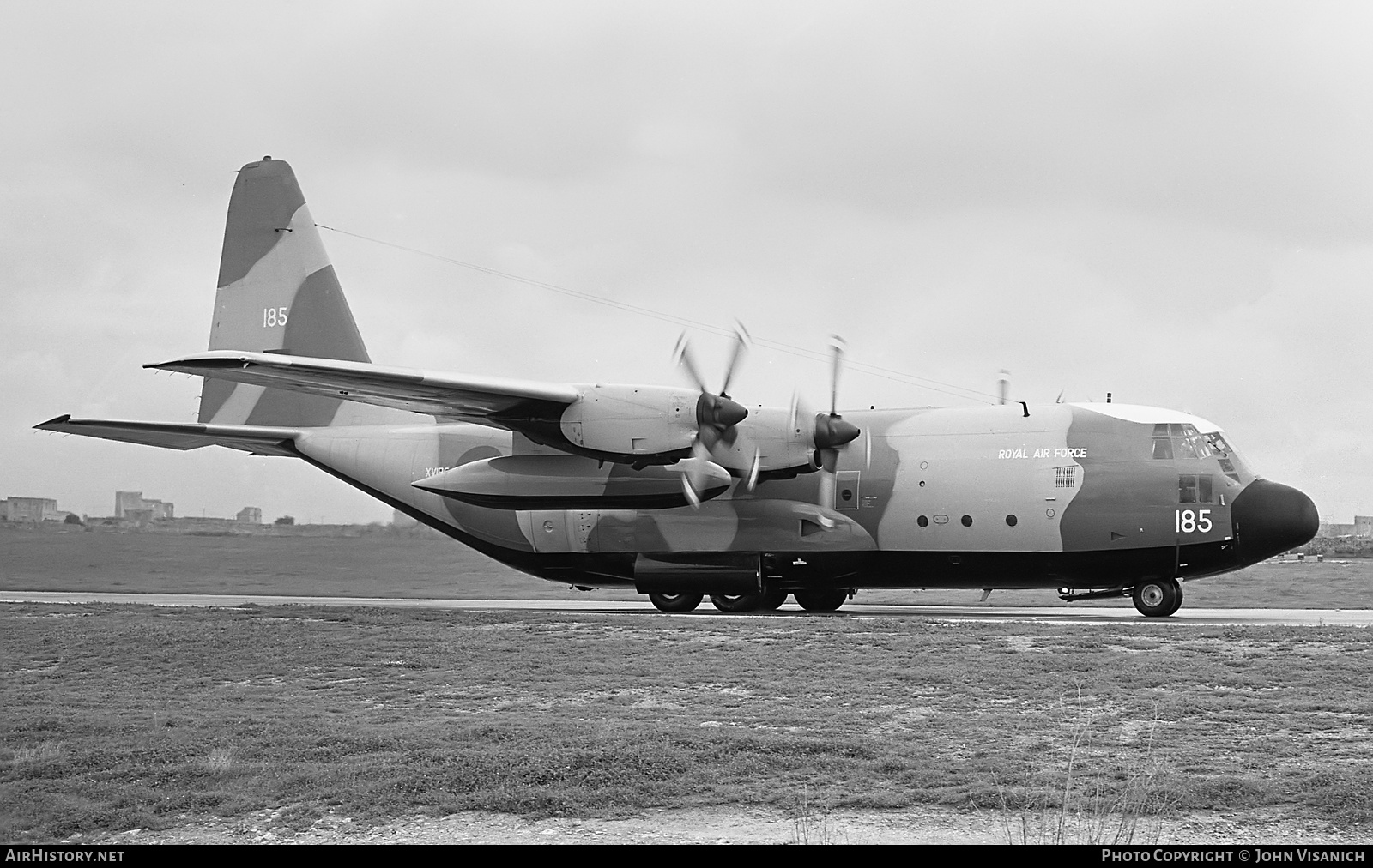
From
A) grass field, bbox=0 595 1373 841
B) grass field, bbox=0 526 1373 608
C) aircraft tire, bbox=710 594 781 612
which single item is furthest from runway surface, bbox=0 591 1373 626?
grass field, bbox=0 595 1373 841

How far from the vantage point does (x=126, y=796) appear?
24.3 ft

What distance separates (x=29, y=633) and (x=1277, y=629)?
671 inches

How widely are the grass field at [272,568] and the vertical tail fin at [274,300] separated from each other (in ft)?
9.25

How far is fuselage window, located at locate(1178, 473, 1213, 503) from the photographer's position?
64.5 feet

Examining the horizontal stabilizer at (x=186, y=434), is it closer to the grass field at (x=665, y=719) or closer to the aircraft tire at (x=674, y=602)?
the grass field at (x=665, y=719)

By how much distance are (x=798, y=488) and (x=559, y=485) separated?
440 centimetres

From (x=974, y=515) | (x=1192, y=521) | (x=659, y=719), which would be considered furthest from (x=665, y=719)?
(x=1192, y=521)

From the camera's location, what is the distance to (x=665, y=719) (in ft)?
33.5

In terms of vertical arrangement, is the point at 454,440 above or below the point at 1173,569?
above

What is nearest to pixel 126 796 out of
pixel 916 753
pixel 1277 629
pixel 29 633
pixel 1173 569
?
pixel 916 753

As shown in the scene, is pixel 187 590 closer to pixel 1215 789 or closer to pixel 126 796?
pixel 126 796

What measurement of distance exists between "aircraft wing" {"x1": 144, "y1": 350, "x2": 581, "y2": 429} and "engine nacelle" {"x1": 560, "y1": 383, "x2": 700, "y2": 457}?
0.34 m

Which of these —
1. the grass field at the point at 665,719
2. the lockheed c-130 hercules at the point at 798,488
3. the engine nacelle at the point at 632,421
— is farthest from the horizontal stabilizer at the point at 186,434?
the engine nacelle at the point at 632,421

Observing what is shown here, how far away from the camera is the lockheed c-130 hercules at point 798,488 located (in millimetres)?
19312
